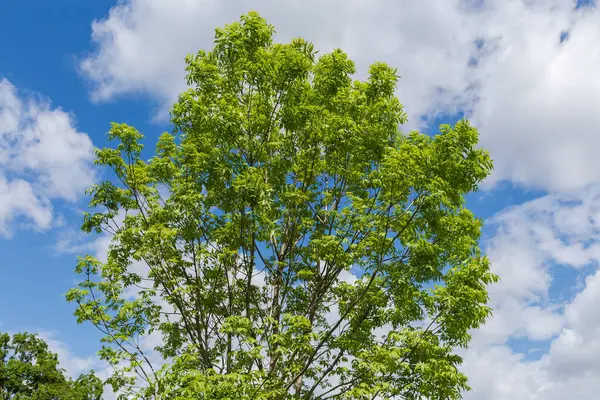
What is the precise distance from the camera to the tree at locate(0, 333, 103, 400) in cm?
2973

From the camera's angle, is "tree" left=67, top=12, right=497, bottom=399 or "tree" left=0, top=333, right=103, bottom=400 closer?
"tree" left=67, top=12, right=497, bottom=399

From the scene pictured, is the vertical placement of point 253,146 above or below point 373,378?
above

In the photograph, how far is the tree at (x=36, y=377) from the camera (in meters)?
29.7

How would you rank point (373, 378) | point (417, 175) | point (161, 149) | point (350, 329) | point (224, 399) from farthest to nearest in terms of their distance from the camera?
point (161, 149) → point (350, 329) → point (373, 378) → point (417, 175) → point (224, 399)

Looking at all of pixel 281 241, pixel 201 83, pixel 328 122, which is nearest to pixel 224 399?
pixel 281 241

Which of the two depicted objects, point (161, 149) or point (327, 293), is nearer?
point (327, 293)

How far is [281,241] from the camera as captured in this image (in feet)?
46.5

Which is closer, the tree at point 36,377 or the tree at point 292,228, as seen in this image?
the tree at point 292,228

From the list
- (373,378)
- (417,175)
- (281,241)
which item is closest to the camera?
(417,175)

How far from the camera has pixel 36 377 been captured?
3047 cm

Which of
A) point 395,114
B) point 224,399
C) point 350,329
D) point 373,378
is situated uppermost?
point 395,114

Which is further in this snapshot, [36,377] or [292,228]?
[36,377]

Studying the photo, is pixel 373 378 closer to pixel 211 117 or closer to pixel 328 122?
pixel 328 122

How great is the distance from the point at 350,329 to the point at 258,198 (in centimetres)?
404
